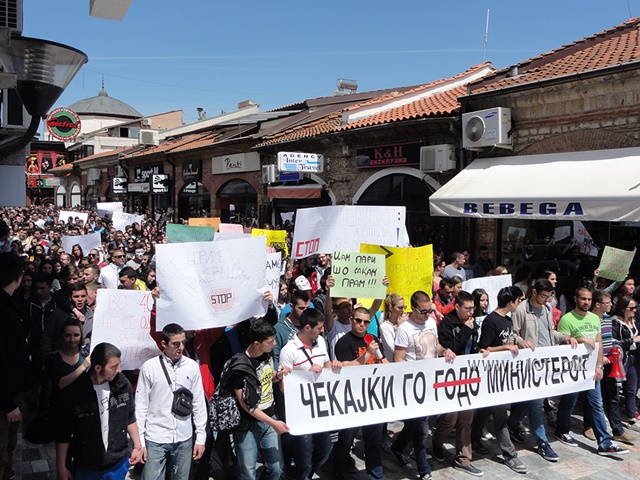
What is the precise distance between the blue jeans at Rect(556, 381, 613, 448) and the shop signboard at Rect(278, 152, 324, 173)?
1183 centimetres

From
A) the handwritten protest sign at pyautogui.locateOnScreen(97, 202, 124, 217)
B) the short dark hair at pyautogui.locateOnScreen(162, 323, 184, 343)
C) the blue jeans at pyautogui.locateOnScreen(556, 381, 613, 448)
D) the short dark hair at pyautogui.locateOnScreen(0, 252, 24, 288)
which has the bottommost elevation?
the blue jeans at pyautogui.locateOnScreen(556, 381, 613, 448)

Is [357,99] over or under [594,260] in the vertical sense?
over

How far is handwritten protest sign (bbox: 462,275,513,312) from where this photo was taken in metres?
7.31

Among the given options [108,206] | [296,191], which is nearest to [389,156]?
[296,191]

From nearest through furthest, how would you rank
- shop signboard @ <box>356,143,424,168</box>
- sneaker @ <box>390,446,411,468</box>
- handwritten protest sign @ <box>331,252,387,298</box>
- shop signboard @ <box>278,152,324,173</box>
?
1. sneaker @ <box>390,446,411,468</box>
2. handwritten protest sign @ <box>331,252,387,298</box>
3. shop signboard @ <box>356,143,424,168</box>
4. shop signboard @ <box>278,152,324,173</box>

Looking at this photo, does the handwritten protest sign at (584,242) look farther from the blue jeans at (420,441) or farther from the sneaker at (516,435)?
the blue jeans at (420,441)

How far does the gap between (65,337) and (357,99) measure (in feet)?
62.3

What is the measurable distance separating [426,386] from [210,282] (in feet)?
7.04

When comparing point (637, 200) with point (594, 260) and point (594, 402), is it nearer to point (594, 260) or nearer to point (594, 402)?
point (594, 260)

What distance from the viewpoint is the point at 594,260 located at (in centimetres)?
1082

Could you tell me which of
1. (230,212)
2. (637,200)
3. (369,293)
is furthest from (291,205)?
(369,293)

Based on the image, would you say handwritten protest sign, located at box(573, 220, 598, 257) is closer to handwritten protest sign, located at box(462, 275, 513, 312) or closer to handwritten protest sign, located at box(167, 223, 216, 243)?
handwritten protest sign, located at box(462, 275, 513, 312)

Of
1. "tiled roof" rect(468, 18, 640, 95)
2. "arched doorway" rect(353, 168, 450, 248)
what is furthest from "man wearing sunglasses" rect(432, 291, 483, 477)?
"arched doorway" rect(353, 168, 450, 248)

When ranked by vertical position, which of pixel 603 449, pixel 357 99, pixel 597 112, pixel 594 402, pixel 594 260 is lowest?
pixel 603 449
